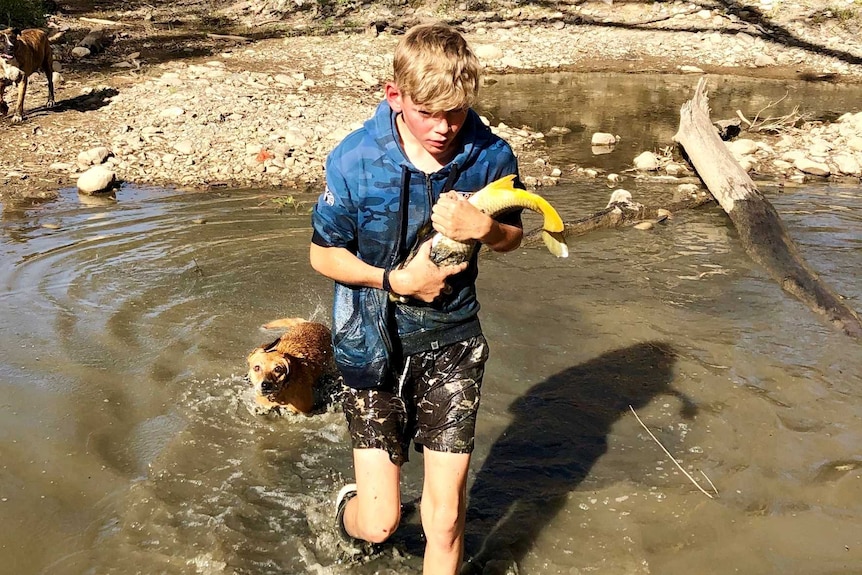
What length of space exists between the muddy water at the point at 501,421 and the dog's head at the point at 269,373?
12.4 inches

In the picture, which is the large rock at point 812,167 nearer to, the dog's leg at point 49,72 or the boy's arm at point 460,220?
the boy's arm at point 460,220

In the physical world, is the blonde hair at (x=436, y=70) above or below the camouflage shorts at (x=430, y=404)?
above

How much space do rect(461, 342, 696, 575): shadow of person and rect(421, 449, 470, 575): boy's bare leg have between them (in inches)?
22.7

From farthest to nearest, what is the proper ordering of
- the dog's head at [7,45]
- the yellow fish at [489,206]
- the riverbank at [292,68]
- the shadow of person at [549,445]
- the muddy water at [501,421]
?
the dog's head at [7,45]
the riverbank at [292,68]
the shadow of person at [549,445]
the muddy water at [501,421]
the yellow fish at [489,206]

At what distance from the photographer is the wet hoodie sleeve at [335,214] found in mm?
2992

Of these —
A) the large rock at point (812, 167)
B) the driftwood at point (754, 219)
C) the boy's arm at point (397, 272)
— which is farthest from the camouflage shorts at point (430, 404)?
the large rock at point (812, 167)

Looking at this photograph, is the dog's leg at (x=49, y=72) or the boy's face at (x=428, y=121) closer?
the boy's face at (x=428, y=121)

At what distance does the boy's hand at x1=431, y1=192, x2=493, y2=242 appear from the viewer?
9.04 ft

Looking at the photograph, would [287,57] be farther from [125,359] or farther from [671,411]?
[671,411]

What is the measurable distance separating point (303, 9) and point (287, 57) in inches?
234

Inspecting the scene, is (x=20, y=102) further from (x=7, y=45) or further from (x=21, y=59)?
(x=7, y=45)

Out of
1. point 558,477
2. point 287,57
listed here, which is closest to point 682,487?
point 558,477

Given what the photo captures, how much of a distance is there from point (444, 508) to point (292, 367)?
2143mm

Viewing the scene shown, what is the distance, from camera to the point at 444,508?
10.2 ft
